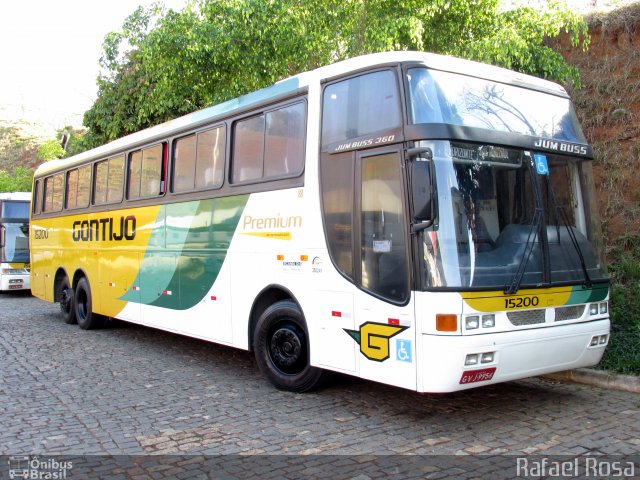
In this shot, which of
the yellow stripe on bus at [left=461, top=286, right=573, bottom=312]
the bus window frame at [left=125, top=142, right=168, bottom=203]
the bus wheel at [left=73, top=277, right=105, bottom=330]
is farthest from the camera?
the bus wheel at [left=73, top=277, right=105, bottom=330]

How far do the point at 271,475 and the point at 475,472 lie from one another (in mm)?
1469

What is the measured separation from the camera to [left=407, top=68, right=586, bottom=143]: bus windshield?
214 inches

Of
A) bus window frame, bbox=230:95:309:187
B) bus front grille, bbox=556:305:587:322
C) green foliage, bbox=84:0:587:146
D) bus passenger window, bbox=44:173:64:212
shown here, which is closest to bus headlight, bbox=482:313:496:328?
bus front grille, bbox=556:305:587:322

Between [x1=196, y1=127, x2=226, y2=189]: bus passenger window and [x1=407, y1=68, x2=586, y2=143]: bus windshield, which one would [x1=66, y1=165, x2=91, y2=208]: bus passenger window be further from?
[x1=407, y1=68, x2=586, y2=143]: bus windshield

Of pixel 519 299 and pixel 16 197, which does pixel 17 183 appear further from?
pixel 519 299

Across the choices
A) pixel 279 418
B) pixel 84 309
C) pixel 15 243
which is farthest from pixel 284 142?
pixel 15 243

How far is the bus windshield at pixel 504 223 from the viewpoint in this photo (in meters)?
5.14

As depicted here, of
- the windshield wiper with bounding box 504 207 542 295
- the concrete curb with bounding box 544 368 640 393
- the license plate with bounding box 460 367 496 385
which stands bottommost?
the concrete curb with bounding box 544 368 640 393

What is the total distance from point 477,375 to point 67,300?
10.1m

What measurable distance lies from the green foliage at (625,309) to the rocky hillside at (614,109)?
0.35 meters

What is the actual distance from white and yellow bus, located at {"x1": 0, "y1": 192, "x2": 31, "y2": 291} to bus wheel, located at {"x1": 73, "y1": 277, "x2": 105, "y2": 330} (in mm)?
8311

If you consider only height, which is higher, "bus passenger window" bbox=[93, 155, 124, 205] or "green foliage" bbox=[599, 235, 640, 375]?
"bus passenger window" bbox=[93, 155, 124, 205]

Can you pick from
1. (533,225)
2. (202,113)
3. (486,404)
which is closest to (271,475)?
(486,404)

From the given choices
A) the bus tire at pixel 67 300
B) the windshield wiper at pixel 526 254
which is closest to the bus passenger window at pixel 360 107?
→ the windshield wiper at pixel 526 254
